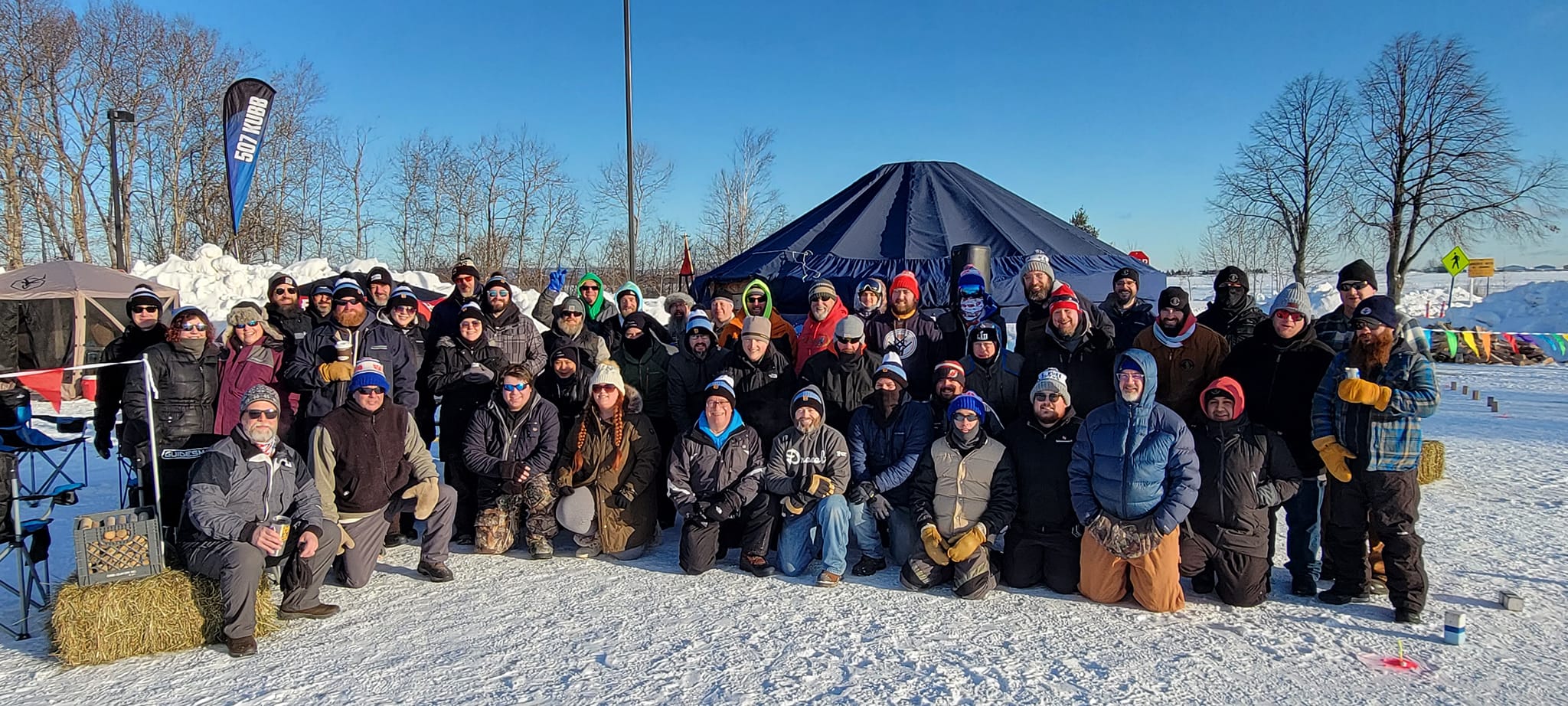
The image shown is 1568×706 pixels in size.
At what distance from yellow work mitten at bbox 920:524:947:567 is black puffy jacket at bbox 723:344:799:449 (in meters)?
1.19

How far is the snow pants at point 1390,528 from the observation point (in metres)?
3.89

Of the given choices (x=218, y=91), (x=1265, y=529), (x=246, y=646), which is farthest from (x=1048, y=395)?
(x=218, y=91)

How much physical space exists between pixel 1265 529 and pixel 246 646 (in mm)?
4783

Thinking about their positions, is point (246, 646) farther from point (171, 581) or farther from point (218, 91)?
point (218, 91)

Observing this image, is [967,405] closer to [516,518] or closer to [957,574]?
[957,574]

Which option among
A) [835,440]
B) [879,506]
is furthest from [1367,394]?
[835,440]

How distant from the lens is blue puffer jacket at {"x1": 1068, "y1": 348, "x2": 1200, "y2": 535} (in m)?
4.11

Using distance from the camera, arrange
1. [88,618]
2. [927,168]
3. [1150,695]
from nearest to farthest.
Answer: [1150,695] → [88,618] → [927,168]

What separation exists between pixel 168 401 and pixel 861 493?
12.4 feet

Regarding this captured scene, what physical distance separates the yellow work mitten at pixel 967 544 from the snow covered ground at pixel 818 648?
235mm

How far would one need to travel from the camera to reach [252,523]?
12.6 feet

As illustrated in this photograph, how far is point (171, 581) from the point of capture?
370 centimetres

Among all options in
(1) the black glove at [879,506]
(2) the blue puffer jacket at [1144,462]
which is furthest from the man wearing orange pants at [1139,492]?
(1) the black glove at [879,506]

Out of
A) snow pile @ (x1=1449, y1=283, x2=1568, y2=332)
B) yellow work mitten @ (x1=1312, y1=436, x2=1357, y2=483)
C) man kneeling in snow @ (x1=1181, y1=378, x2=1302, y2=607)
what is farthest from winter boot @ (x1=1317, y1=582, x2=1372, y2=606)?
snow pile @ (x1=1449, y1=283, x2=1568, y2=332)
